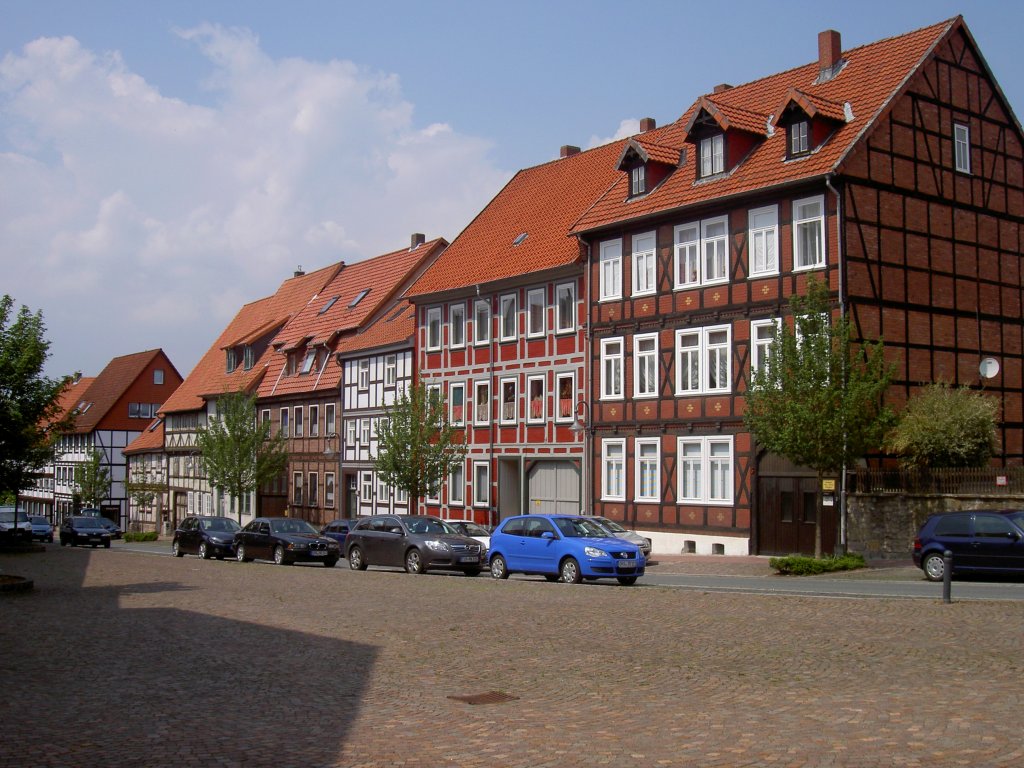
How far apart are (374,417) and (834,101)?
2764cm

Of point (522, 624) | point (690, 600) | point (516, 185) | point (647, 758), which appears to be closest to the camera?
point (647, 758)

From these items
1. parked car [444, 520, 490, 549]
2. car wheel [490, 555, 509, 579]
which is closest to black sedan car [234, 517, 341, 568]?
parked car [444, 520, 490, 549]

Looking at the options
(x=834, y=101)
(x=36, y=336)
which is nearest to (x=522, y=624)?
(x=36, y=336)

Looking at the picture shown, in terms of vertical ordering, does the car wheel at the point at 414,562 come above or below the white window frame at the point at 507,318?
below

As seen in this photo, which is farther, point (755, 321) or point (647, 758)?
point (755, 321)

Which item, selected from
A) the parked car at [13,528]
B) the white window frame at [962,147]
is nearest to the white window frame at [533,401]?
the white window frame at [962,147]

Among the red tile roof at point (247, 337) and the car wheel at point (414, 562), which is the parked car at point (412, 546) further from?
the red tile roof at point (247, 337)

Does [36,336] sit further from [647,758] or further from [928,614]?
[647,758]

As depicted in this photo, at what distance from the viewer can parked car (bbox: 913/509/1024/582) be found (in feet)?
79.5

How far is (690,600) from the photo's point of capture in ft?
68.3

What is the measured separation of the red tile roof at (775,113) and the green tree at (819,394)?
16.4 feet

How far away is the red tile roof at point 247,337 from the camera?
230 ft

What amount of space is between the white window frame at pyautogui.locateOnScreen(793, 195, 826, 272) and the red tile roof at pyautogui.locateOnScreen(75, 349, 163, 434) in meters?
72.3

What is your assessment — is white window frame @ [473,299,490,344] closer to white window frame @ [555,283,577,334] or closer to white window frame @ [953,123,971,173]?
white window frame @ [555,283,577,334]
